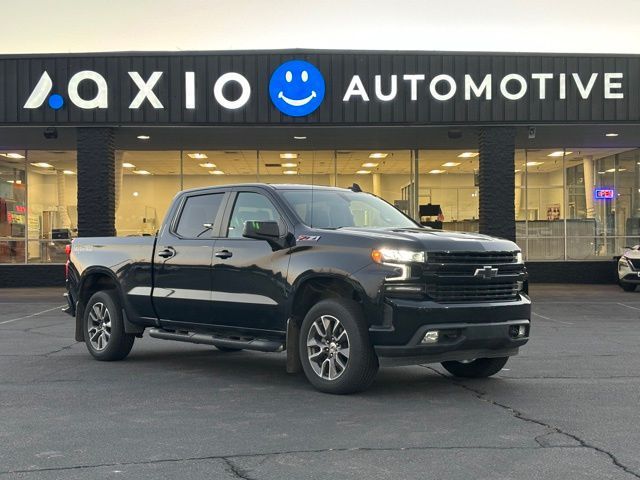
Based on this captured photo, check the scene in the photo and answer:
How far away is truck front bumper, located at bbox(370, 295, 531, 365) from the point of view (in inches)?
261

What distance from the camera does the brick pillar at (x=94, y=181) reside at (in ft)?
65.0

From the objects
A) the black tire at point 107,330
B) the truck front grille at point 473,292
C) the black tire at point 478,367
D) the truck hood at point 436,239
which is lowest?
the black tire at point 478,367

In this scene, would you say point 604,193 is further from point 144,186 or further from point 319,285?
point 319,285

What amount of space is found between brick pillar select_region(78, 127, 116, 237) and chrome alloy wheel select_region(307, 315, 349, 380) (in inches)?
544

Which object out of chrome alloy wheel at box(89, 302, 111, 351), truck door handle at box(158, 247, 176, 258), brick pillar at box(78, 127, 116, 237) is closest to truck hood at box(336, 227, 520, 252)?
truck door handle at box(158, 247, 176, 258)

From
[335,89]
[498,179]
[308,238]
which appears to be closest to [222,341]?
[308,238]

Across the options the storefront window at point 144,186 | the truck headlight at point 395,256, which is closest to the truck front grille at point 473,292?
the truck headlight at point 395,256

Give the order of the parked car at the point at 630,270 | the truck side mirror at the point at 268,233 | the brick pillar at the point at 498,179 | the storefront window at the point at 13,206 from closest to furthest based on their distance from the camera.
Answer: the truck side mirror at the point at 268,233
the brick pillar at the point at 498,179
the parked car at the point at 630,270
the storefront window at the point at 13,206

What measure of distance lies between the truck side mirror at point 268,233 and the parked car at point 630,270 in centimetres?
1546

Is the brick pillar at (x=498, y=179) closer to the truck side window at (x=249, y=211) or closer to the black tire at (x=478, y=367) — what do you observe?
the black tire at (x=478, y=367)

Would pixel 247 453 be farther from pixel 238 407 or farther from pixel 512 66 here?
pixel 512 66

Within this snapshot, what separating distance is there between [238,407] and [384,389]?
4.75 ft

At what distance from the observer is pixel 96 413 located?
639 centimetres

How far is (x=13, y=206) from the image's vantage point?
24.8 meters
